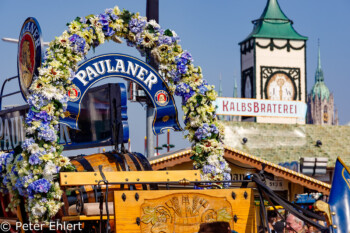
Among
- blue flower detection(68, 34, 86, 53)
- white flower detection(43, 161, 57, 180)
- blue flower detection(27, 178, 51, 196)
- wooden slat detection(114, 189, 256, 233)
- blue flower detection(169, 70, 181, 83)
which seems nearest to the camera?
wooden slat detection(114, 189, 256, 233)

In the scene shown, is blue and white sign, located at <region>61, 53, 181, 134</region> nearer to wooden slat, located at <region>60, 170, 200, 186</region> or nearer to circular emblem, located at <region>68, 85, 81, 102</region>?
circular emblem, located at <region>68, 85, 81, 102</region>

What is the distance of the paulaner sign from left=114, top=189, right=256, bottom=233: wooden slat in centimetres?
4465

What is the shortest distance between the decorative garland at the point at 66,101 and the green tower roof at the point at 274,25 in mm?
58961

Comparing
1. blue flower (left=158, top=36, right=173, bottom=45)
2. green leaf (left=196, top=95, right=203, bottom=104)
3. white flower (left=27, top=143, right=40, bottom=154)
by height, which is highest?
blue flower (left=158, top=36, right=173, bottom=45)

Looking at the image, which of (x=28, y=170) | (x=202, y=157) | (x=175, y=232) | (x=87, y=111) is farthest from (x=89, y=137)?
(x=175, y=232)

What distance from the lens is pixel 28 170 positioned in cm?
987

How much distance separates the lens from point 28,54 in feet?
42.9

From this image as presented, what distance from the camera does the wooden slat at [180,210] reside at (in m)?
7.32

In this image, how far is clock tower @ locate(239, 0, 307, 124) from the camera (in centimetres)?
6919

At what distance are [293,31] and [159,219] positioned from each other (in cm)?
6669

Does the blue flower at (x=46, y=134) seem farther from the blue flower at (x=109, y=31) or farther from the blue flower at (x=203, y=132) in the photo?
the blue flower at (x=203, y=132)

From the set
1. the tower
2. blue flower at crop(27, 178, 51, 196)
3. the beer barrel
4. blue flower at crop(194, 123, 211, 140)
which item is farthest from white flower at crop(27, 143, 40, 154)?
the tower

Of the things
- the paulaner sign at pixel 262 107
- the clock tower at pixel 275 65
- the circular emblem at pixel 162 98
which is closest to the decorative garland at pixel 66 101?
the circular emblem at pixel 162 98

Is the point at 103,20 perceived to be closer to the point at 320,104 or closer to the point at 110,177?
the point at 110,177
